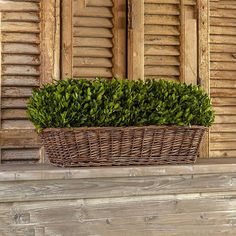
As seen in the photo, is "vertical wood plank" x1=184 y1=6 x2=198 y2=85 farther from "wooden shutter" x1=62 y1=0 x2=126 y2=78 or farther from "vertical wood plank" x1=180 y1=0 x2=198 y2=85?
"wooden shutter" x1=62 y1=0 x2=126 y2=78

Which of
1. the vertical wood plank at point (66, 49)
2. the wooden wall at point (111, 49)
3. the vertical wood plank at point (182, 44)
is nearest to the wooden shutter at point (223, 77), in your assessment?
the wooden wall at point (111, 49)

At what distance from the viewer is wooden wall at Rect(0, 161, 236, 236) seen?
5.91 ft

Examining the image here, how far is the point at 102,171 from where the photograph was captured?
1.85 m

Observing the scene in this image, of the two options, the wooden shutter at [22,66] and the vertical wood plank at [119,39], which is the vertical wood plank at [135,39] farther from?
the wooden shutter at [22,66]

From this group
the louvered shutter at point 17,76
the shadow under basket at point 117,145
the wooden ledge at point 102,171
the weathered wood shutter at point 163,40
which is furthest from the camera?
the weathered wood shutter at point 163,40

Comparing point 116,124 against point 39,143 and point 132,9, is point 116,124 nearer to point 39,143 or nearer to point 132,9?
point 39,143

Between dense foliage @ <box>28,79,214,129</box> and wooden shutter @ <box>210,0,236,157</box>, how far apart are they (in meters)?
0.30

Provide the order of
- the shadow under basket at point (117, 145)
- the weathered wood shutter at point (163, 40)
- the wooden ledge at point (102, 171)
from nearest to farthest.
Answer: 1. the wooden ledge at point (102, 171)
2. the shadow under basket at point (117, 145)
3. the weathered wood shutter at point (163, 40)

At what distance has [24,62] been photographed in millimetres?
2115

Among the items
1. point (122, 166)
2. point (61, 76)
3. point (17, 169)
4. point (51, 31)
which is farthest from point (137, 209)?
point (51, 31)

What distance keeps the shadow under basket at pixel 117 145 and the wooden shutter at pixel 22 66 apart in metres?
0.16

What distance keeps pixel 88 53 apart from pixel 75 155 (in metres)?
0.44

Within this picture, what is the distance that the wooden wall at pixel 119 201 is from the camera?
1.80 meters

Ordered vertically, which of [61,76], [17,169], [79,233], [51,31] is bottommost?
[79,233]
